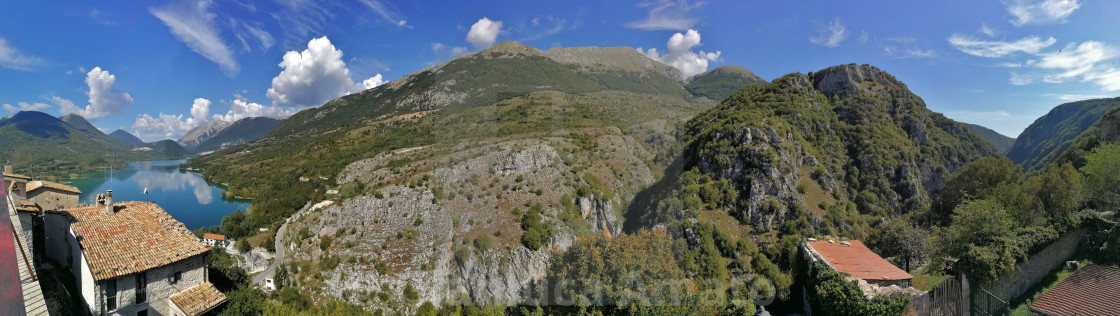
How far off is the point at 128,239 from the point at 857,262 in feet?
89.6

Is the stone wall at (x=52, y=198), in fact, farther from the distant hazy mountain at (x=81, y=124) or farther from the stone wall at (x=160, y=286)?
the distant hazy mountain at (x=81, y=124)

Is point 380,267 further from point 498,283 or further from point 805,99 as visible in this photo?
point 805,99

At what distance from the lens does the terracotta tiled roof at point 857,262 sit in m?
13.8

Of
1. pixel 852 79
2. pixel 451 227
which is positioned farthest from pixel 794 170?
pixel 451 227

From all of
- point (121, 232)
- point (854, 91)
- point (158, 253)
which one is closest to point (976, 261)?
point (158, 253)

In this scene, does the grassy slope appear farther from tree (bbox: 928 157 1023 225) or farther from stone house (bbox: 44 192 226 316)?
tree (bbox: 928 157 1023 225)

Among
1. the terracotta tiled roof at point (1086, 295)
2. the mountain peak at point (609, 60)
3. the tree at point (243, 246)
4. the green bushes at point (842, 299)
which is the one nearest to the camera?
the terracotta tiled roof at point (1086, 295)

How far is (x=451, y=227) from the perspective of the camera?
27609 millimetres

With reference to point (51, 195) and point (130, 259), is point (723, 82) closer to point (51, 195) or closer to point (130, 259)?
point (130, 259)

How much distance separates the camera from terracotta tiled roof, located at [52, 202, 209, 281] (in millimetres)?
11961

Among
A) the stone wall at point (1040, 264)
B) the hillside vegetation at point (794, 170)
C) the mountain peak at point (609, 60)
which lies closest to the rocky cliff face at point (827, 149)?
the hillside vegetation at point (794, 170)

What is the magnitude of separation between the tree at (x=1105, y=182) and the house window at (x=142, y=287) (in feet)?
112

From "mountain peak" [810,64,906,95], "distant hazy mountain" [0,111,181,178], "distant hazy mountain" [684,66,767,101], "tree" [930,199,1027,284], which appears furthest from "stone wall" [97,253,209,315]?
"distant hazy mountain" [684,66,767,101]

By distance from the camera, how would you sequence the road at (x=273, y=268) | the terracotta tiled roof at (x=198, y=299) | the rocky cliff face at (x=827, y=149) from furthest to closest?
the rocky cliff face at (x=827, y=149) < the road at (x=273, y=268) < the terracotta tiled roof at (x=198, y=299)
